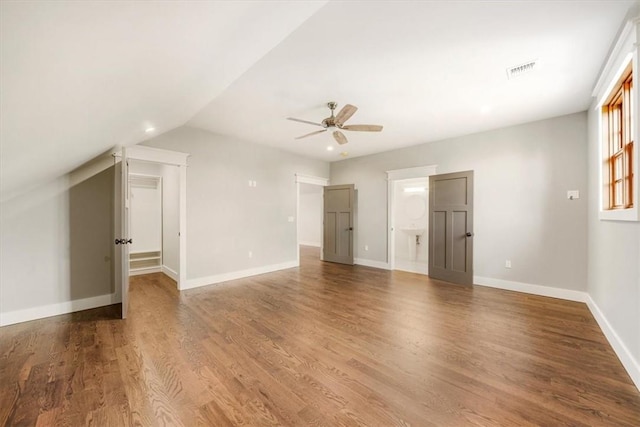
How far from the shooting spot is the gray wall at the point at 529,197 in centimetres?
368

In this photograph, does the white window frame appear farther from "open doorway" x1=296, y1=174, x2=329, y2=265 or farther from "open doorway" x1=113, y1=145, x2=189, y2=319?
"open doorway" x1=296, y1=174, x2=329, y2=265

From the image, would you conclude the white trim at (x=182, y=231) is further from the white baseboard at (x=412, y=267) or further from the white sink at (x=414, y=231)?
the white sink at (x=414, y=231)

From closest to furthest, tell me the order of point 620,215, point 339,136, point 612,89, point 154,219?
point 620,215 < point 612,89 < point 339,136 < point 154,219

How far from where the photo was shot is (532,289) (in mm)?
3979

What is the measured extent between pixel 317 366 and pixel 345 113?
2551mm

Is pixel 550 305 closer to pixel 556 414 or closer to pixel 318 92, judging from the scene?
pixel 556 414

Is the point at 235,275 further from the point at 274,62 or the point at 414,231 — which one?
the point at 414,231

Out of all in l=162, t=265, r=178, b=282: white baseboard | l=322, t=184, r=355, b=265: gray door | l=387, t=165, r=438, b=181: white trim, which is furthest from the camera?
l=322, t=184, r=355, b=265: gray door

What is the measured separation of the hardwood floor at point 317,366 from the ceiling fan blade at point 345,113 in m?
2.38

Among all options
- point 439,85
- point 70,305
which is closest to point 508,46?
point 439,85

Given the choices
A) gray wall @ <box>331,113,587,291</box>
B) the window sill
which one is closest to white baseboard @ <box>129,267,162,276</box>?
gray wall @ <box>331,113,587,291</box>

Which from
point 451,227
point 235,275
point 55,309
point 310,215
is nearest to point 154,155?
point 55,309

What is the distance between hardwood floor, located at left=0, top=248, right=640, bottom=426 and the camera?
1.60 meters

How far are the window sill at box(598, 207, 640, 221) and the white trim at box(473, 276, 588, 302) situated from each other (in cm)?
142
